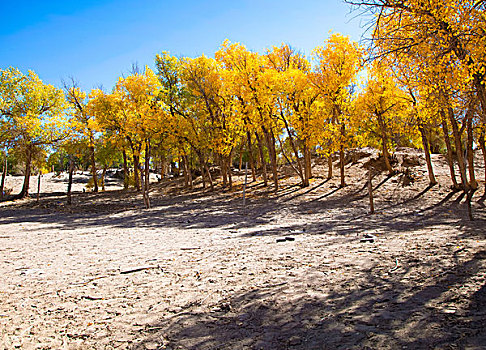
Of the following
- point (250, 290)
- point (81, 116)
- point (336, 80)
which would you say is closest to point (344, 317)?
point (250, 290)

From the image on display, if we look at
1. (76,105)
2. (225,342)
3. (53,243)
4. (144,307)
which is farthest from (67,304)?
(76,105)

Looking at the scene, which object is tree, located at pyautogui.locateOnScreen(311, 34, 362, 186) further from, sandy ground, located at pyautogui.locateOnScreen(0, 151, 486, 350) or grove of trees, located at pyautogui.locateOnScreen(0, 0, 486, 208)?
sandy ground, located at pyautogui.locateOnScreen(0, 151, 486, 350)

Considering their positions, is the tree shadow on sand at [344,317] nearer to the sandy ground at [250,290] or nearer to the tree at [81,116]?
the sandy ground at [250,290]

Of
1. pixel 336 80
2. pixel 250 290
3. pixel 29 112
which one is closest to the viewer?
pixel 250 290

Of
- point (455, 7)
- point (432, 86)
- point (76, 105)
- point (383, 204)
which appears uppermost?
point (76, 105)

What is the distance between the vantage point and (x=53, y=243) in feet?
26.9

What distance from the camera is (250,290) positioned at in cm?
409

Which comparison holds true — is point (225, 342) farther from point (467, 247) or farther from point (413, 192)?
point (413, 192)

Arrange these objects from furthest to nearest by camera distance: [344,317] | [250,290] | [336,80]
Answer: [336,80], [250,290], [344,317]

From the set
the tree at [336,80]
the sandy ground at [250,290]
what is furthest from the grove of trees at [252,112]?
the sandy ground at [250,290]

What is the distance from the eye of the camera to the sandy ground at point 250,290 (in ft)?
9.55

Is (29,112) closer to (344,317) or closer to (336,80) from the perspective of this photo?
(336,80)

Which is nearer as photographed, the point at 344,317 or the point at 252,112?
the point at 344,317

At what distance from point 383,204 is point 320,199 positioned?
3266mm
